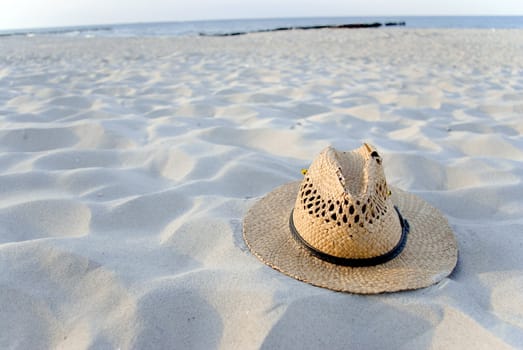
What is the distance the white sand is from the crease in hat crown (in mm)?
147

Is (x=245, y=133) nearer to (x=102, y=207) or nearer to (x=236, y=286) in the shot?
(x=102, y=207)

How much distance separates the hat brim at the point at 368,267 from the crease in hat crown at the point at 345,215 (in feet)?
0.17

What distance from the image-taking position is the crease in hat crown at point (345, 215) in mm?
1178

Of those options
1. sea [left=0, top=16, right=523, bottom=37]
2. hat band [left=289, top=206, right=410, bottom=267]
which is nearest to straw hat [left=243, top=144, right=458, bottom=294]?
hat band [left=289, top=206, right=410, bottom=267]

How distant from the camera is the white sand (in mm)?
1065

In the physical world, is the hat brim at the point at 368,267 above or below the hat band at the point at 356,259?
below

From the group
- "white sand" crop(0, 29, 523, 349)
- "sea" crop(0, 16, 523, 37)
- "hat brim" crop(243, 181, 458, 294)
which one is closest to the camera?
"white sand" crop(0, 29, 523, 349)

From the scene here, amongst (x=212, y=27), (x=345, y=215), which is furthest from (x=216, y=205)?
(x=212, y=27)

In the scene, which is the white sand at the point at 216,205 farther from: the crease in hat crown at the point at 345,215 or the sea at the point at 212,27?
the sea at the point at 212,27

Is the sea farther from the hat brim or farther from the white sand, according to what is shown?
the hat brim

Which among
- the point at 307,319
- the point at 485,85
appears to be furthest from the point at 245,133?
the point at 485,85

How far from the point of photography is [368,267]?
1227 millimetres

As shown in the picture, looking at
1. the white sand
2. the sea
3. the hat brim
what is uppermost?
the hat brim

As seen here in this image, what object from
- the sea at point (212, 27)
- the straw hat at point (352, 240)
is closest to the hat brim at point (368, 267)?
the straw hat at point (352, 240)
